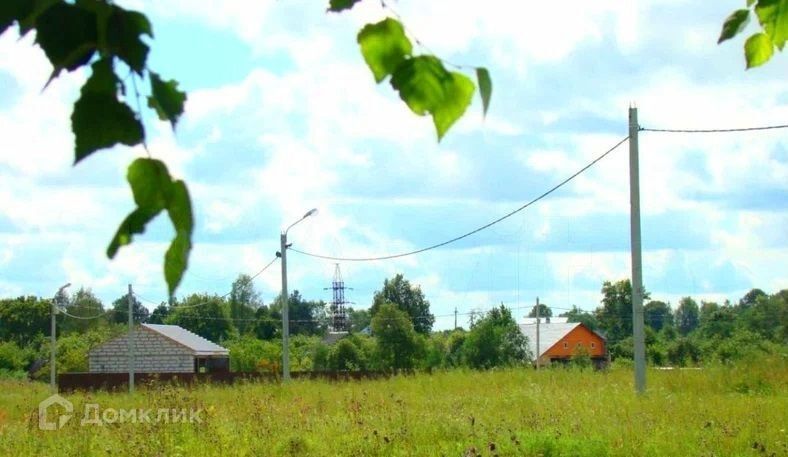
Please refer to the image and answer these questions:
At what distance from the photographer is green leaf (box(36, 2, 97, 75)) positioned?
109 cm

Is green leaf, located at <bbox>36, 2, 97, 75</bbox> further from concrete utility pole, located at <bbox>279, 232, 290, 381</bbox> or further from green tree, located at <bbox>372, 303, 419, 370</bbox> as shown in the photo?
green tree, located at <bbox>372, 303, 419, 370</bbox>

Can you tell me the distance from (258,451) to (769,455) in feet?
15.8

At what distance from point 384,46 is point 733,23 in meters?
1.23

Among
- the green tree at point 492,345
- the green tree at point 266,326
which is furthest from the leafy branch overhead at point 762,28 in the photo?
the green tree at point 266,326

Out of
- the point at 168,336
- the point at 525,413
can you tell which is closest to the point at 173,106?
the point at 525,413

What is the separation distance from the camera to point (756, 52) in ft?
7.59

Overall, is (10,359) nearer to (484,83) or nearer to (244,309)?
(244,309)

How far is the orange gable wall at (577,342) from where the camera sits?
59594 mm

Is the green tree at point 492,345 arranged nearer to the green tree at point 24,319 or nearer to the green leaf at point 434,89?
the green tree at point 24,319

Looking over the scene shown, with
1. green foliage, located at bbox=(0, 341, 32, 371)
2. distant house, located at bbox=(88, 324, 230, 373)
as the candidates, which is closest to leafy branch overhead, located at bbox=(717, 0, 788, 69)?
distant house, located at bbox=(88, 324, 230, 373)

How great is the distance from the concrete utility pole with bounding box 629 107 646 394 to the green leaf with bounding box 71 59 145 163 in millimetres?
14674

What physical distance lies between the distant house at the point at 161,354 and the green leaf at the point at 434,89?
42126 millimetres

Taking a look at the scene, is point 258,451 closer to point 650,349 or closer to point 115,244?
point 115,244

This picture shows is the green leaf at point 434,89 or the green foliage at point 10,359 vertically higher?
the green leaf at point 434,89
